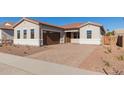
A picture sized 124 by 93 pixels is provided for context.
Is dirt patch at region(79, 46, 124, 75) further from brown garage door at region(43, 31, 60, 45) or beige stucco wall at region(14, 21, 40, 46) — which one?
brown garage door at region(43, 31, 60, 45)

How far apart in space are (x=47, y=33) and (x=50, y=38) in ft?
4.52

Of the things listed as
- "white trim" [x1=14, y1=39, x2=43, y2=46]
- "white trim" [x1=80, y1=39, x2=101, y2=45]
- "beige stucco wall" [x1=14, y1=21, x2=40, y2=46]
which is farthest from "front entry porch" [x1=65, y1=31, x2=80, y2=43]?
"beige stucco wall" [x1=14, y1=21, x2=40, y2=46]

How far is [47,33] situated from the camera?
70.2 ft

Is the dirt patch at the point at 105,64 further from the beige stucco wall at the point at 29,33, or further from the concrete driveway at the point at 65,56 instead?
the beige stucco wall at the point at 29,33

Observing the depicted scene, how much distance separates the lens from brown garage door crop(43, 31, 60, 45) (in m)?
21.1

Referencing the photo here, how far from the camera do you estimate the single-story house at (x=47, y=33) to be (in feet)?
63.8
